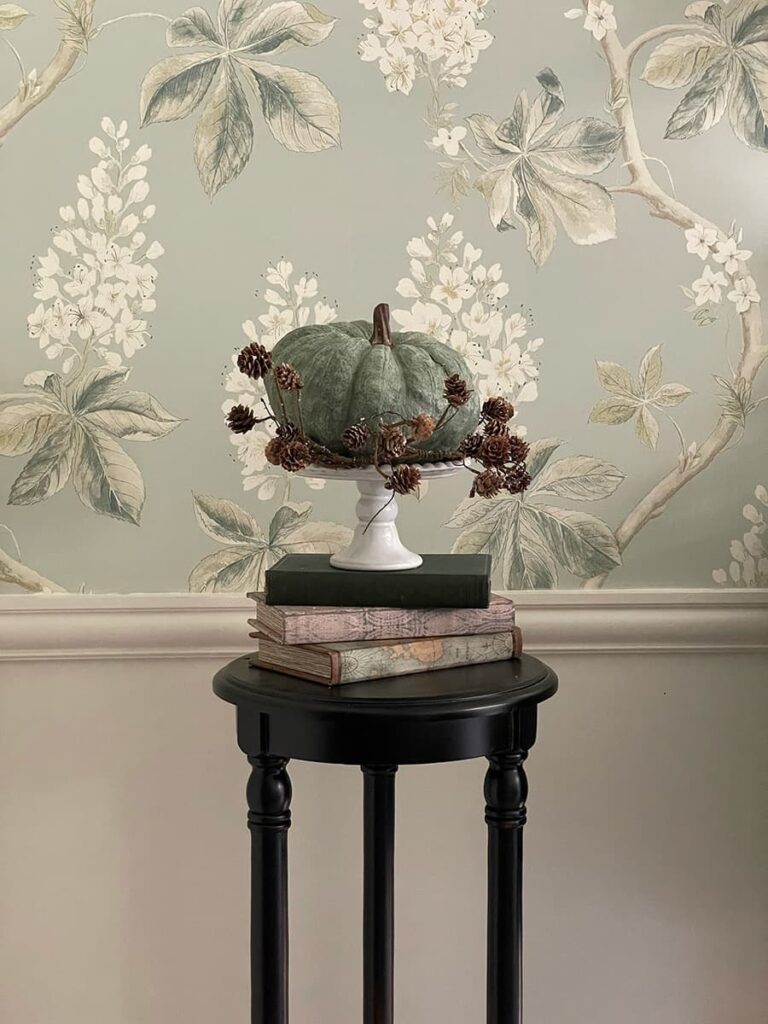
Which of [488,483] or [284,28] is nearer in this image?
[488,483]

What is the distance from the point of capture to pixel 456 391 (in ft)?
3.79

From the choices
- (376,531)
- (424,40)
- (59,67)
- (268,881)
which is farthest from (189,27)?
(268,881)

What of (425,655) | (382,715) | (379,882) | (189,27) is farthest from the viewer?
(189,27)

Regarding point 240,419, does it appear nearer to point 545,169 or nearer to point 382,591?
point 382,591

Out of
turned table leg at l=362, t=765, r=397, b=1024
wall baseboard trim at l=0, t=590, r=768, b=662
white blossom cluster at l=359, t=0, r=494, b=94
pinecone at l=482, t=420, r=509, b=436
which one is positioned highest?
white blossom cluster at l=359, t=0, r=494, b=94

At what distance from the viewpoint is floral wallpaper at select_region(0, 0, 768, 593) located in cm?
155

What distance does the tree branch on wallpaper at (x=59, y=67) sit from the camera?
60.5 inches

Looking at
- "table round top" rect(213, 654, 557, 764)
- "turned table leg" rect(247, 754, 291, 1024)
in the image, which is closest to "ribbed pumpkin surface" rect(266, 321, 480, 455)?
"table round top" rect(213, 654, 557, 764)

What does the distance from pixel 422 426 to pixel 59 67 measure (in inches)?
32.0

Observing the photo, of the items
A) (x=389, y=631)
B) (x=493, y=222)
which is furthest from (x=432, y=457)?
(x=493, y=222)

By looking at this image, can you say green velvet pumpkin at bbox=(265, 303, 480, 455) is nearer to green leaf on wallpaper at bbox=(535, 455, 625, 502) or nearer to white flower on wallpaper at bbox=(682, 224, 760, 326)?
green leaf on wallpaper at bbox=(535, 455, 625, 502)

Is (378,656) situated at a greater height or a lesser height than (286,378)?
lesser

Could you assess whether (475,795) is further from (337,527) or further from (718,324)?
(718,324)

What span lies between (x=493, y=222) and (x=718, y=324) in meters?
0.35
